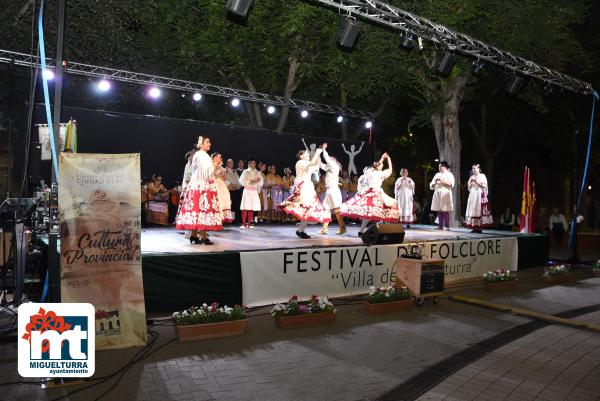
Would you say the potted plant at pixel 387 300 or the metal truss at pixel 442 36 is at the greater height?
the metal truss at pixel 442 36

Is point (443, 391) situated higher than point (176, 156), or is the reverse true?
point (176, 156)

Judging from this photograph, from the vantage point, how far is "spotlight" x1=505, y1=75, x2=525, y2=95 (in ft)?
37.4

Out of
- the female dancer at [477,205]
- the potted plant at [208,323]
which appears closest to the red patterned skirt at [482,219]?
the female dancer at [477,205]

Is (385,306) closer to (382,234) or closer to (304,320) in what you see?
(304,320)

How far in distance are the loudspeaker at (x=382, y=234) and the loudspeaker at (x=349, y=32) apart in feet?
10.3

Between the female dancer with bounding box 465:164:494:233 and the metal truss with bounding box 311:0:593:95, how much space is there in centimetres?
259

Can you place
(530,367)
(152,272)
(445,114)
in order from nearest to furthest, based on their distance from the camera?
1. (530,367)
2. (152,272)
3. (445,114)

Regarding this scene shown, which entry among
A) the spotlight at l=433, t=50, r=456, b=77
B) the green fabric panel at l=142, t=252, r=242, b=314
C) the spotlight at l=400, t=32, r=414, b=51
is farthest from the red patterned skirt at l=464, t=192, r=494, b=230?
the green fabric panel at l=142, t=252, r=242, b=314

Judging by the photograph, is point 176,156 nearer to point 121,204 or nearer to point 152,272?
point 152,272

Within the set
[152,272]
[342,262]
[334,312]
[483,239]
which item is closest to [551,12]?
[483,239]

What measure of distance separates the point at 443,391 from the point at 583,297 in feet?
19.1

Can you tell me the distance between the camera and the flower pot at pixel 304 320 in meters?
6.20

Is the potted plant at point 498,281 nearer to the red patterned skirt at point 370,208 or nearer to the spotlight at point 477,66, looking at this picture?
the red patterned skirt at point 370,208

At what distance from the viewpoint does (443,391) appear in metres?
4.30
